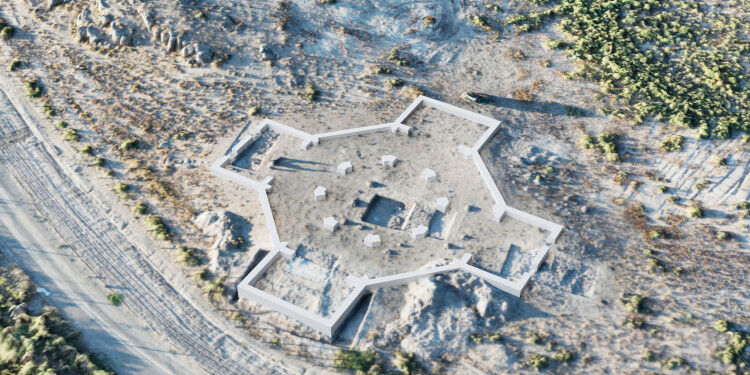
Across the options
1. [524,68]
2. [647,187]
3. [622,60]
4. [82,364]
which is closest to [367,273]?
[82,364]

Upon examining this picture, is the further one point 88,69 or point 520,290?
point 88,69

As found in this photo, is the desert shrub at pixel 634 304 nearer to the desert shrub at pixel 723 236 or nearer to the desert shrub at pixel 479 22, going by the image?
the desert shrub at pixel 723 236

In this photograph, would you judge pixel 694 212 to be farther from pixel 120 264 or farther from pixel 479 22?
pixel 120 264

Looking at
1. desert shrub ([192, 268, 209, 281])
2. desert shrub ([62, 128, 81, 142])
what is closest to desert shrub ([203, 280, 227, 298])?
desert shrub ([192, 268, 209, 281])

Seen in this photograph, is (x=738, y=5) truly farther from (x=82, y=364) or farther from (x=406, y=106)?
(x=82, y=364)

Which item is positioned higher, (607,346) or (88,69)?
(88,69)

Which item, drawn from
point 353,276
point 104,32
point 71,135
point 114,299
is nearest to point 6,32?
point 104,32
